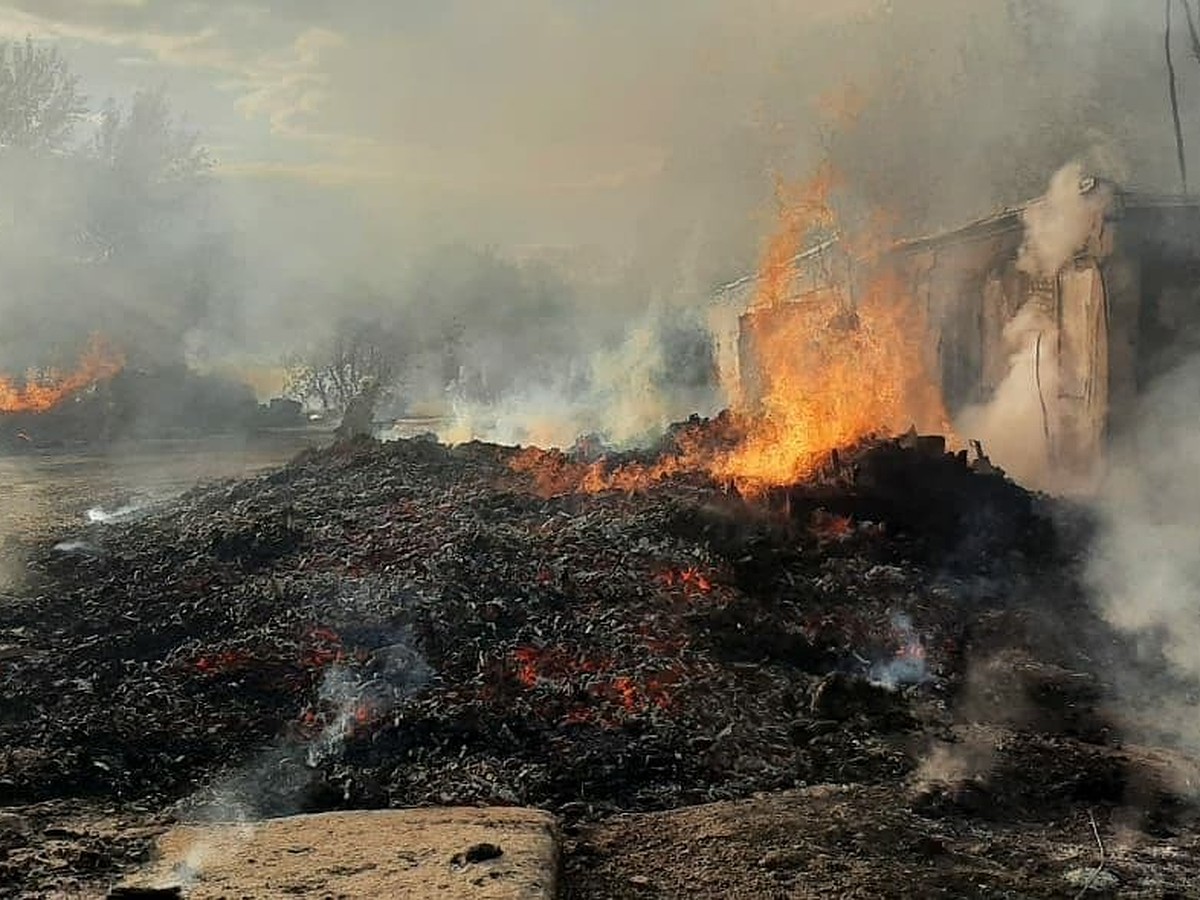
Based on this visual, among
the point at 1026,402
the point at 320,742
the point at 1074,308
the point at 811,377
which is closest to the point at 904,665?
the point at 320,742

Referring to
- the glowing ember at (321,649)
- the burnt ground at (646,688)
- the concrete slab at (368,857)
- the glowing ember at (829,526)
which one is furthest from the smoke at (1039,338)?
the concrete slab at (368,857)

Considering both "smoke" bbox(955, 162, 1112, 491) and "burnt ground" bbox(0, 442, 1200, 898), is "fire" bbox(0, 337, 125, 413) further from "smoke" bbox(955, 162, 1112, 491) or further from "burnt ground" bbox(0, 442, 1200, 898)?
"smoke" bbox(955, 162, 1112, 491)

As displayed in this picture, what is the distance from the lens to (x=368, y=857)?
205 inches

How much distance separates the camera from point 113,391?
28672mm

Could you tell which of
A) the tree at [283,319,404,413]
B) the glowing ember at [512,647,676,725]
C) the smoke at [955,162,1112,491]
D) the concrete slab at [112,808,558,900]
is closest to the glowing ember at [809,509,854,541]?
the glowing ember at [512,647,676,725]

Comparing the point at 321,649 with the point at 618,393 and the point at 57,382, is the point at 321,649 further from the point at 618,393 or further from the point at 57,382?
the point at 57,382

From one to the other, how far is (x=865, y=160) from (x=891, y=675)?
21.9m

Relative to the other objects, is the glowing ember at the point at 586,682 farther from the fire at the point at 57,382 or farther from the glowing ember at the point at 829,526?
the fire at the point at 57,382

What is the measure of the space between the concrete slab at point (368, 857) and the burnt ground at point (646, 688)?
0.26 meters

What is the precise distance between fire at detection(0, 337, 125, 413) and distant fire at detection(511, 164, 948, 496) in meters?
18.9

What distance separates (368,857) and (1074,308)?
10959 mm

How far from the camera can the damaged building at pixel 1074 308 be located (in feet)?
39.1

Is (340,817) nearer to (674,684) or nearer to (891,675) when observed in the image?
(674,684)

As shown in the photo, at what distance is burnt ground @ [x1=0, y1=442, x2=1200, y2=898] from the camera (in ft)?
17.8
